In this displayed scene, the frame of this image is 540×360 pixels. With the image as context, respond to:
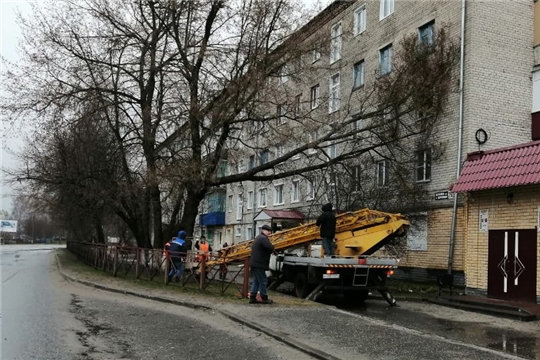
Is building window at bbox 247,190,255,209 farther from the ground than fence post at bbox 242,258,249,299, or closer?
farther from the ground

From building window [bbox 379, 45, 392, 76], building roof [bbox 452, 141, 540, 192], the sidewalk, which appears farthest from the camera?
building window [bbox 379, 45, 392, 76]

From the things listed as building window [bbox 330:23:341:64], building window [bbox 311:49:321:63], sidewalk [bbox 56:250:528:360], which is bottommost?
sidewalk [bbox 56:250:528:360]

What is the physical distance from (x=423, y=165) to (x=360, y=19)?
31.7 feet

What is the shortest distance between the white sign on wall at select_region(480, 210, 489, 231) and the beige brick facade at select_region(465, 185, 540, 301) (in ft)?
0.29

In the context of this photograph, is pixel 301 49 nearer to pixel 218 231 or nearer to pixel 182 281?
pixel 182 281

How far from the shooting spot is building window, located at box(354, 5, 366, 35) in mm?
26609

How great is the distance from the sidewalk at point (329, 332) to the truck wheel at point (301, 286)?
86cm

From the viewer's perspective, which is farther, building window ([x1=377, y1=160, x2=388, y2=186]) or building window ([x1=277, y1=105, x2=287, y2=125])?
building window ([x1=377, y1=160, x2=388, y2=186])

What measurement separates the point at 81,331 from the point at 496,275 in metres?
10.5

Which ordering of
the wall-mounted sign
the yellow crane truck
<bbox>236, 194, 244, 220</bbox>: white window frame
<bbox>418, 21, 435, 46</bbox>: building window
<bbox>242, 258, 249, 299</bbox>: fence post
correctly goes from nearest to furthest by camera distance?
<bbox>242, 258, 249, 299</bbox>: fence post < the yellow crane truck < the wall-mounted sign < <bbox>418, 21, 435, 46</bbox>: building window < <bbox>236, 194, 244, 220</bbox>: white window frame

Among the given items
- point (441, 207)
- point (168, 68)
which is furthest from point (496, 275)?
point (168, 68)

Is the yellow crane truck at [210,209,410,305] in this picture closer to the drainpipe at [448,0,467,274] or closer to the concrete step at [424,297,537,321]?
the concrete step at [424,297,537,321]

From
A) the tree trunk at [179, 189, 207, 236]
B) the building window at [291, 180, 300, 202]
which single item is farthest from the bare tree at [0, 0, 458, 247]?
Result: the building window at [291, 180, 300, 202]

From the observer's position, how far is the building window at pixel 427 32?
2136 centimetres
